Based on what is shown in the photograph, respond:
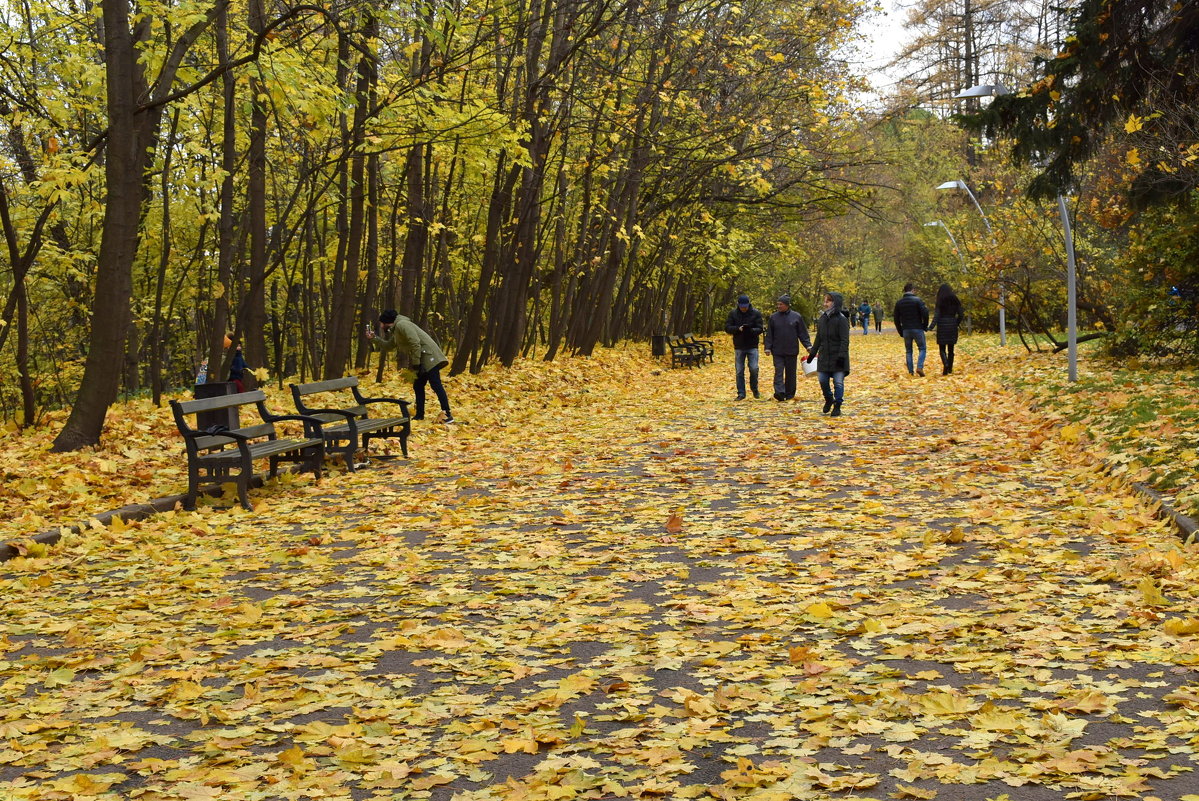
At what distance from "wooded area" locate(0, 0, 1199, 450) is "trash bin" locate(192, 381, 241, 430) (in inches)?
43.4

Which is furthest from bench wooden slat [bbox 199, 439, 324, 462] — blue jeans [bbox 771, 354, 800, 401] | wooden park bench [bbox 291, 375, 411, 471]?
blue jeans [bbox 771, 354, 800, 401]

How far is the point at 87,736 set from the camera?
488 cm

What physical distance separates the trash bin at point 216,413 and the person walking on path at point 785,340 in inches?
393

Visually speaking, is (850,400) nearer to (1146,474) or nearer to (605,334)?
(1146,474)

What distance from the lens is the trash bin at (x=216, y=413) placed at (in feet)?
39.4

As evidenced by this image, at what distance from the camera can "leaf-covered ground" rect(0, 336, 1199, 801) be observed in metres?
4.31

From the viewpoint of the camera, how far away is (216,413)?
12.2m

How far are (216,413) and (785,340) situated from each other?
1126 cm

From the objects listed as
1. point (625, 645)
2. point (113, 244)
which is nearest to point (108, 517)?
point (113, 244)

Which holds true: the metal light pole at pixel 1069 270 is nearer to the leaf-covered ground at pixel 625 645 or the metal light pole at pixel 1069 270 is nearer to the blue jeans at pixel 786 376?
the blue jeans at pixel 786 376

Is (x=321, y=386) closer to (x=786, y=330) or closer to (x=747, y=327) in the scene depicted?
(x=786, y=330)

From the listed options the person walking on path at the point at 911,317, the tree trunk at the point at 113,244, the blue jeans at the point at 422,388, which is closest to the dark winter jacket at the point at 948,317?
the person walking on path at the point at 911,317

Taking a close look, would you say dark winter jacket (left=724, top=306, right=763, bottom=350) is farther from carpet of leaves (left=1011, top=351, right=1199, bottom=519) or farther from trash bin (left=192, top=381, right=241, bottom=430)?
trash bin (left=192, top=381, right=241, bottom=430)

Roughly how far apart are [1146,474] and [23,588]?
8.54m
